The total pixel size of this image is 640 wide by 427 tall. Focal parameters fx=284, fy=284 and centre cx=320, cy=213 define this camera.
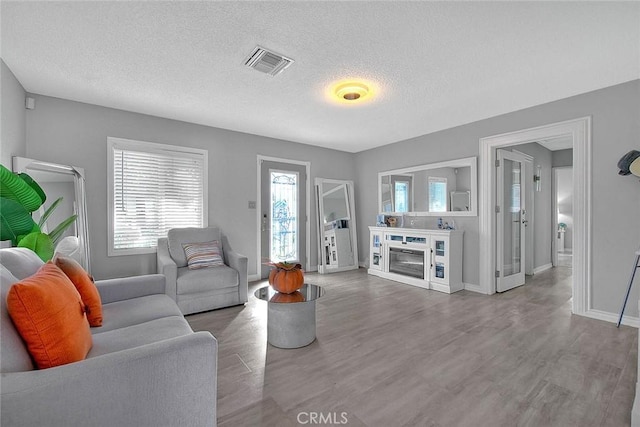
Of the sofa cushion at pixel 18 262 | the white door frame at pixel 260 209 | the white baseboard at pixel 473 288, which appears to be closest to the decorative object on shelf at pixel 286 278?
the sofa cushion at pixel 18 262

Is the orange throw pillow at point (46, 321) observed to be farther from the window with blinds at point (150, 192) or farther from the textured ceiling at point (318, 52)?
the window with blinds at point (150, 192)

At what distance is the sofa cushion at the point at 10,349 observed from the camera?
3.02ft

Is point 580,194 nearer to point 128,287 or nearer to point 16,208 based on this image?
point 128,287

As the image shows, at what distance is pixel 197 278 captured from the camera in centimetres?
308

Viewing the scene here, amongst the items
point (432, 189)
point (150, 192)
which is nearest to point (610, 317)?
point (432, 189)

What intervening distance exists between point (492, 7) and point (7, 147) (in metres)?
3.97

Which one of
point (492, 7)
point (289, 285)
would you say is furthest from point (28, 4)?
point (492, 7)

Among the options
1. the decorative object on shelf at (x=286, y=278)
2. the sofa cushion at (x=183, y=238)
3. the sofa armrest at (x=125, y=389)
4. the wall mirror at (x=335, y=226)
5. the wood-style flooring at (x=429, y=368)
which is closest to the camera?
the sofa armrest at (x=125, y=389)

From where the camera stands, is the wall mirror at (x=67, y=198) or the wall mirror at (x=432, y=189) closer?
the wall mirror at (x=67, y=198)

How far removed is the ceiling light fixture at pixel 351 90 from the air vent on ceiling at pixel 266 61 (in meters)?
0.63

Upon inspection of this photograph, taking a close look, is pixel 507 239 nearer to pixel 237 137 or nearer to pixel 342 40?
pixel 342 40

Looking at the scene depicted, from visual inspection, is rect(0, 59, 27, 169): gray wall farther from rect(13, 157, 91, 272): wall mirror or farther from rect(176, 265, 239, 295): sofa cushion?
rect(176, 265, 239, 295): sofa cushion

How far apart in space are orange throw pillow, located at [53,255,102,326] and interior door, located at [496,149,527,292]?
14.5 feet

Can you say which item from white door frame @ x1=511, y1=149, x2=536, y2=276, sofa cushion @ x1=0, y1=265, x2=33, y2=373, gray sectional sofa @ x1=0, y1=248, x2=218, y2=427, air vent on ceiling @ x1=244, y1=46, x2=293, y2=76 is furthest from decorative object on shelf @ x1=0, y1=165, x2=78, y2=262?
white door frame @ x1=511, y1=149, x2=536, y2=276
